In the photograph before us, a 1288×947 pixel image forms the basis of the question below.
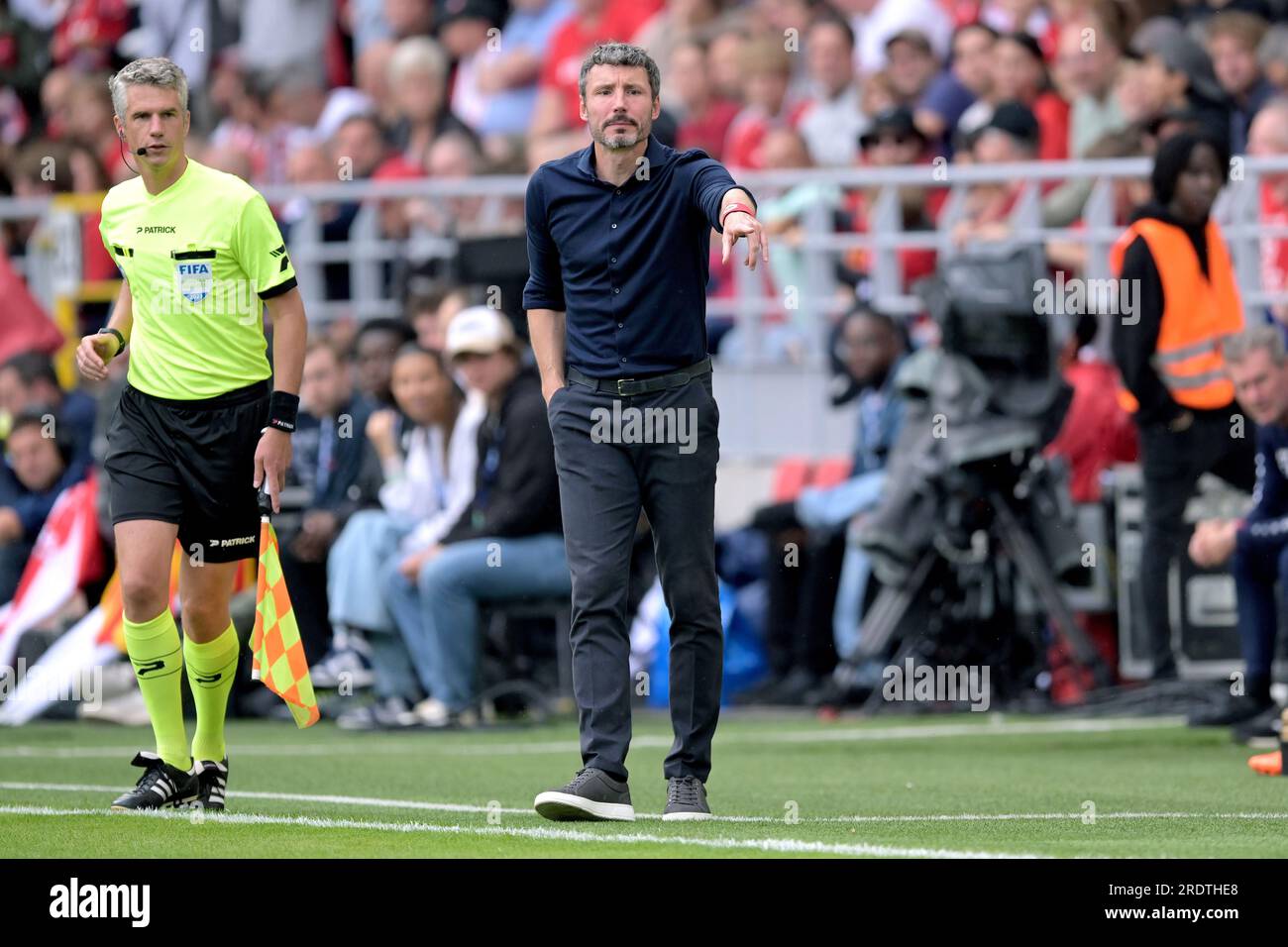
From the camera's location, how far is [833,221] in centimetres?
1580

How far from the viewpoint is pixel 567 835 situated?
7.60 metres

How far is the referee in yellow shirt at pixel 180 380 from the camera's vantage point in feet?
27.9

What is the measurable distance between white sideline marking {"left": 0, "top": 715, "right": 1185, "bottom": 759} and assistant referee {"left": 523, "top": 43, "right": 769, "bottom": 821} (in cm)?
374

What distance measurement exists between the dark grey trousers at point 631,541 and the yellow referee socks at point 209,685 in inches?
53.5

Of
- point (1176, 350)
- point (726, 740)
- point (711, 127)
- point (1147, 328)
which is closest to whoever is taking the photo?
point (726, 740)

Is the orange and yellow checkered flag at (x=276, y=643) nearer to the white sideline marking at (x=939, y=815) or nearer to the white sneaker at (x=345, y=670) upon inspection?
the white sideline marking at (x=939, y=815)

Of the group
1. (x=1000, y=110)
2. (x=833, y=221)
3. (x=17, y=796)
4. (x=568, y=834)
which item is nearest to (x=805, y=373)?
(x=833, y=221)

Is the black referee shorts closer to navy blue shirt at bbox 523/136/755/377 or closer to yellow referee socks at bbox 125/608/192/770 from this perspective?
yellow referee socks at bbox 125/608/192/770

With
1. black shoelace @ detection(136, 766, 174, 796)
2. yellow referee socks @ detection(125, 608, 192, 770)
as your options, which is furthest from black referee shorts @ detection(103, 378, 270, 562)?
black shoelace @ detection(136, 766, 174, 796)

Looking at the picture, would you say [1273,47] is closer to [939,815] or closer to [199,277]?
[939,815]

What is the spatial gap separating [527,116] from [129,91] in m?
10.9

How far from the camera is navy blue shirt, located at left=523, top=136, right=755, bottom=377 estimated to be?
8188 mm

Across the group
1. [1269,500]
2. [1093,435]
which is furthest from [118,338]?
[1093,435]

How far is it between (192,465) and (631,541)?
4.93 feet
